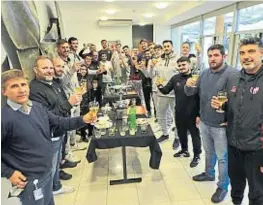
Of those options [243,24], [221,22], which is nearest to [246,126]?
[243,24]

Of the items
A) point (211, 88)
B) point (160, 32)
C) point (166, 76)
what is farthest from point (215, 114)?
point (160, 32)

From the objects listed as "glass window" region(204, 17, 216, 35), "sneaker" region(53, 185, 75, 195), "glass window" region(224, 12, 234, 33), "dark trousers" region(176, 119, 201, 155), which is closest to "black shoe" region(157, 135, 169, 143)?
"dark trousers" region(176, 119, 201, 155)

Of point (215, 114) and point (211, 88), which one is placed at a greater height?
point (211, 88)

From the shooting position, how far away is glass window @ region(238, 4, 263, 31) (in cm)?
535

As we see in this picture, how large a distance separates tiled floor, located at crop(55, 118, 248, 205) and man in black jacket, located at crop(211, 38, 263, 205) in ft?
2.23

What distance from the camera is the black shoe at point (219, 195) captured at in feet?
8.40

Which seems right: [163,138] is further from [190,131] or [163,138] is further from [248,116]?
[248,116]

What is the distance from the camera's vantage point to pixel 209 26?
8.08 metres

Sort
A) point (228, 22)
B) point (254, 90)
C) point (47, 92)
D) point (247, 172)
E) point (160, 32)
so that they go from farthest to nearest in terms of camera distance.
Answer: point (160, 32)
point (228, 22)
point (47, 92)
point (247, 172)
point (254, 90)

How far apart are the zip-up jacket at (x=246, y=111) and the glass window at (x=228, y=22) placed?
4.91 meters

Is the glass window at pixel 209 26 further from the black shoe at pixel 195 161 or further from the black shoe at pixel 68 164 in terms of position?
the black shoe at pixel 68 164

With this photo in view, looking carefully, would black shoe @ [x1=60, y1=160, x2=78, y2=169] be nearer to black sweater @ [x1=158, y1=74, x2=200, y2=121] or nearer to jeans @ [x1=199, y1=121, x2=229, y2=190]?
black sweater @ [x1=158, y1=74, x2=200, y2=121]

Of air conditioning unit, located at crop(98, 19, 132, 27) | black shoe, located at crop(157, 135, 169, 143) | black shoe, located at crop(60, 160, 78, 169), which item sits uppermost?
air conditioning unit, located at crop(98, 19, 132, 27)

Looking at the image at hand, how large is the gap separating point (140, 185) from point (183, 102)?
3.93 ft
